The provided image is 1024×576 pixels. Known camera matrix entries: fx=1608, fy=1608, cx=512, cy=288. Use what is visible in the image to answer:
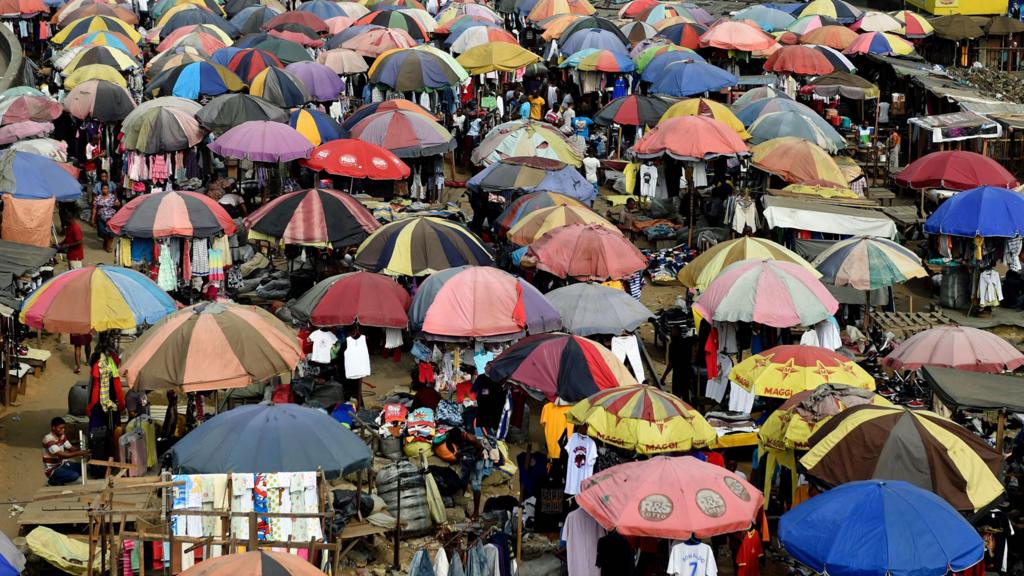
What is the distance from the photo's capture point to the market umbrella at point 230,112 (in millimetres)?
24516

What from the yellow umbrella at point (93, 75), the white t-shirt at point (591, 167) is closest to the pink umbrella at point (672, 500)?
the white t-shirt at point (591, 167)

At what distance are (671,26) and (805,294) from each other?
17017mm

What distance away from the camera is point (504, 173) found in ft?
77.8

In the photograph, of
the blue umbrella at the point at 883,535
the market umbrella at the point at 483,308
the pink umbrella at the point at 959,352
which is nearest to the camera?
the blue umbrella at the point at 883,535

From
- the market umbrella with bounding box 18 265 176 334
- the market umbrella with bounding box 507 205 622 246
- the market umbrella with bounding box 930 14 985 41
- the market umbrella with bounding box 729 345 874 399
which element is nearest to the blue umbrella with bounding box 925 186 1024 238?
the market umbrella with bounding box 507 205 622 246

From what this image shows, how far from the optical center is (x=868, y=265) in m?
20.0

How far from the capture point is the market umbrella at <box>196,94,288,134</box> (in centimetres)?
2452

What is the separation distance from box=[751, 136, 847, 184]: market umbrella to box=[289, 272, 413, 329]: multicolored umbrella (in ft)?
→ 26.4

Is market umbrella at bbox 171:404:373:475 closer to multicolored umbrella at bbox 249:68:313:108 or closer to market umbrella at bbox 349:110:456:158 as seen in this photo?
market umbrella at bbox 349:110:456:158

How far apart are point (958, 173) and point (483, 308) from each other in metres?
9.91

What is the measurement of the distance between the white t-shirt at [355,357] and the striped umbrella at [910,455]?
5.95 metres

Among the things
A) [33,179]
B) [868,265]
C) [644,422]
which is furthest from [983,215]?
[33,179]

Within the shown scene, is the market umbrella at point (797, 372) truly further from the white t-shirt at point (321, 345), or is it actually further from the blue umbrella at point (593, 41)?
the blue umbrella at point (593, 41)

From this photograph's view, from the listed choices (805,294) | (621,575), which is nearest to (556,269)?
(805,294)
